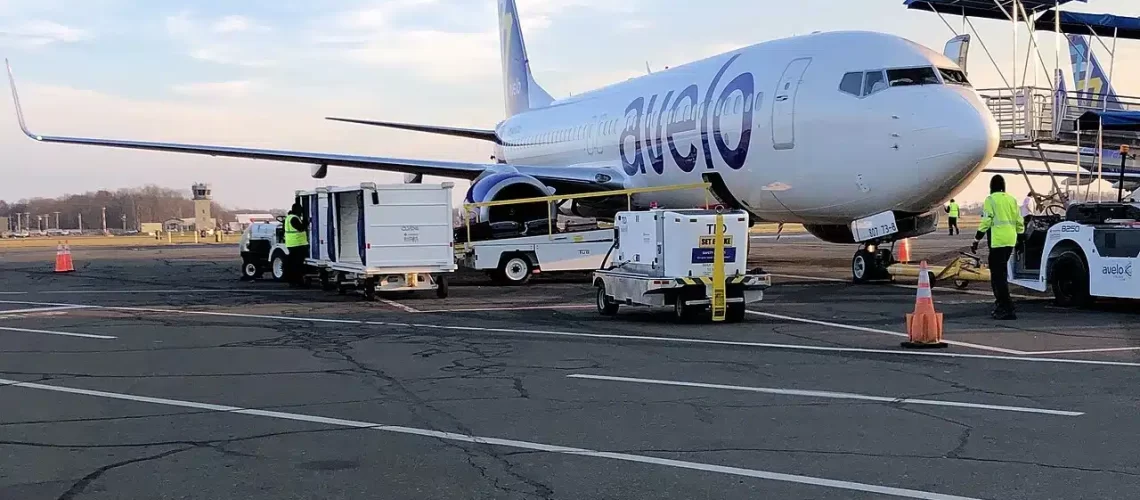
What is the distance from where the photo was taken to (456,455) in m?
5.52

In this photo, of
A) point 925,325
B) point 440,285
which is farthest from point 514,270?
point 925,325

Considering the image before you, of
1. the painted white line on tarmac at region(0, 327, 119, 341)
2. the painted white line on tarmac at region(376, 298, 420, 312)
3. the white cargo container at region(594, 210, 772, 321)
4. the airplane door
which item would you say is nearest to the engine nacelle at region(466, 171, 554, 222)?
the painted white line on tarmac at region(376, 298, 420, 312)

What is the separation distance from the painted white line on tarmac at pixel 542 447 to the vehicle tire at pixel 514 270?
10.5m

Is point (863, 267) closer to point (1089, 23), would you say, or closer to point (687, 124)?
point (687, 124)

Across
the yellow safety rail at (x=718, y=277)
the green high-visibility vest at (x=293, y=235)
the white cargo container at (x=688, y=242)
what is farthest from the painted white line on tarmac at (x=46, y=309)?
the yellow safety rail at (x=718, y=277)

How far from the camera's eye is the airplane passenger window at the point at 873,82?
14.5 m

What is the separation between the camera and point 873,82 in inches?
575

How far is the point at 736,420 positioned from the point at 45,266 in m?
27.6

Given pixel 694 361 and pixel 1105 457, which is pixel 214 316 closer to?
pixel 694 361

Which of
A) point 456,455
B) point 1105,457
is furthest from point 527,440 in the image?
point 1105,457

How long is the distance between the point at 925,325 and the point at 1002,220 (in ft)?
9.30

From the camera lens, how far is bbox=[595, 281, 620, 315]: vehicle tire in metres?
12.8

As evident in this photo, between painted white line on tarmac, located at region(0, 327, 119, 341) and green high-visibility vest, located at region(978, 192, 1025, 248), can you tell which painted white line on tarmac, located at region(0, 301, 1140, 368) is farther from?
green high-visibility vest, located at region(978, 192, 1025, 248)

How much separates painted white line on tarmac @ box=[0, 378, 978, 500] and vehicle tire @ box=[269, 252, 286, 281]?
1329 centimetres
